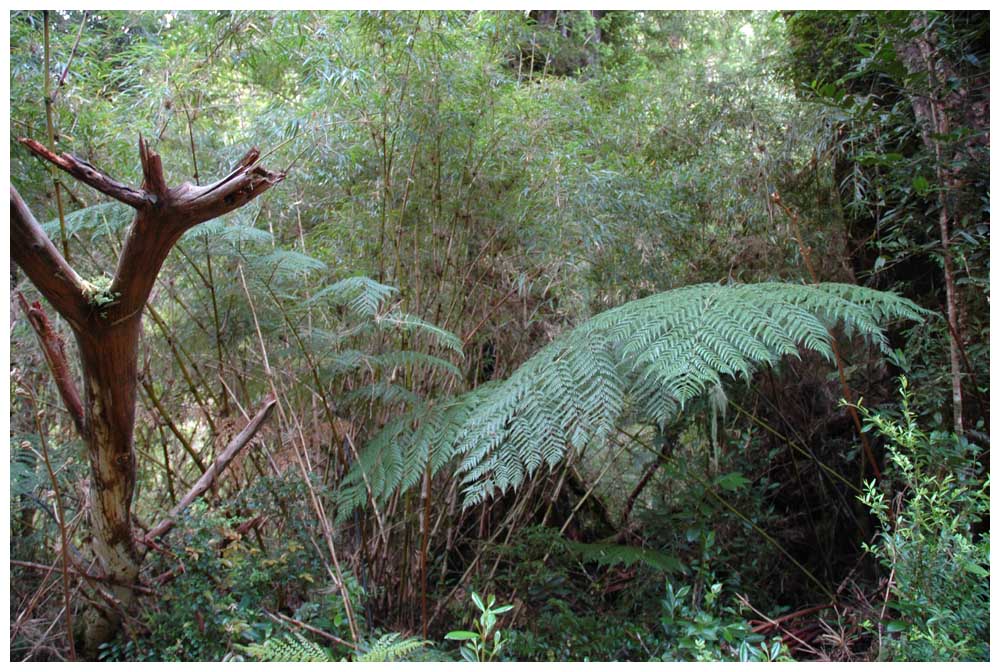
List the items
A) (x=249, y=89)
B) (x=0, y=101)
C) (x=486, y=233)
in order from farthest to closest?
(x=249, y=89) → (x=486, y=233) → (x=0, y=101)

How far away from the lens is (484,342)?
2385 mm

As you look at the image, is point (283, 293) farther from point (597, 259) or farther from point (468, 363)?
point (597, 259)

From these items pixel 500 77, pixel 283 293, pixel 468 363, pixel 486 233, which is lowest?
pixel 468 363

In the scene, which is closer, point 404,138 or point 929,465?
point 929,465

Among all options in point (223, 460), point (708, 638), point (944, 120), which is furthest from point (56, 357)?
point (944, 120)

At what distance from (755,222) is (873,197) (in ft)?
1.24

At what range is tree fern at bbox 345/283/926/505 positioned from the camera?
1.39 meters

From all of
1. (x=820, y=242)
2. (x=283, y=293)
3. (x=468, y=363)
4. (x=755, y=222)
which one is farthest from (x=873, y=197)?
(x=283, y=293)

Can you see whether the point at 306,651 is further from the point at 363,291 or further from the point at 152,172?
the point at 152,172

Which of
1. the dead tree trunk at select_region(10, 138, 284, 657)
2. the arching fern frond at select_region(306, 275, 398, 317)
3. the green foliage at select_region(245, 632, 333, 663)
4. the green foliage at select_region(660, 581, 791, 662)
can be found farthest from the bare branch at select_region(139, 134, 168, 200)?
the green foliage at select_region(660, 581, 791, 662)

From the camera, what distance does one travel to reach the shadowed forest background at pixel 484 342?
1472mm

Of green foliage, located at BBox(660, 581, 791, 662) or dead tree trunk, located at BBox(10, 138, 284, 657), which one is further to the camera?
green foliage, located at BBox(660, 581, 791, 662)

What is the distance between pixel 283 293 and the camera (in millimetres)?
1994

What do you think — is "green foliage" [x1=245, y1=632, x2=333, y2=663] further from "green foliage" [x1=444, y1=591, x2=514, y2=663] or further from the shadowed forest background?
"green foliage" [x1=444, y1=591, x2=514, y2=663]
